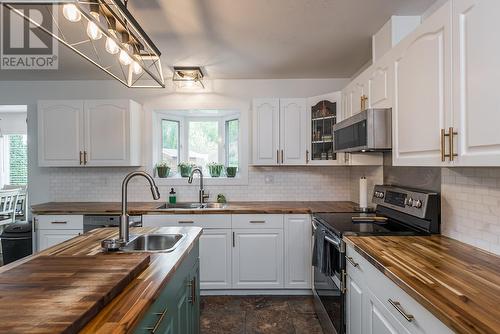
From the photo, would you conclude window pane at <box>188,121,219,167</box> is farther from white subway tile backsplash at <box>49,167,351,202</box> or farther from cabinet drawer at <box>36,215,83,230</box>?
cabinet drawer at <box>36,215,83,230</box>

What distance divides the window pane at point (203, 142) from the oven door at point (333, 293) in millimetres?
1911

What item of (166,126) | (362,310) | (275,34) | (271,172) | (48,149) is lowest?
(362,310)

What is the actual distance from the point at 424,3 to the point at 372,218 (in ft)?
5.18

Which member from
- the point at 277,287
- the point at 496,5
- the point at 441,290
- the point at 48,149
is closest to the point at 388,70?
the point at 496,5

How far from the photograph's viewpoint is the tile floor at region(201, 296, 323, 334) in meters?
2.44

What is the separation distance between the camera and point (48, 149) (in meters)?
3.28

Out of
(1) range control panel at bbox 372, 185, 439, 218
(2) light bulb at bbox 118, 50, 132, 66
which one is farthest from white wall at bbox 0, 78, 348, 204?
(2) light bulb at bbox 118, 50, 132, 66

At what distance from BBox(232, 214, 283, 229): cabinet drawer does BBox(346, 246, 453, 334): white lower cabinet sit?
1.16m

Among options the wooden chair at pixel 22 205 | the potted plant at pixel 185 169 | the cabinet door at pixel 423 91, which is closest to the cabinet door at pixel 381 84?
the cabinet door at pixel 423 91

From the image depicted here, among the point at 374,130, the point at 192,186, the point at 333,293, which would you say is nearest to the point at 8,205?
the point at 192,186

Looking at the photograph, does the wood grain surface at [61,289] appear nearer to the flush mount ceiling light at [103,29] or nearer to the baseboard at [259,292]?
the flush mount ceiling light at [103,29]

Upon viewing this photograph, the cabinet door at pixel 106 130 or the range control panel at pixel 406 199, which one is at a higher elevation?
the cabinet door at pixel 106 130

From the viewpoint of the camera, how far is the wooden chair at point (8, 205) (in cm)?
434

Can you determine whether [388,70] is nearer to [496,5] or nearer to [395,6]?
[395,6]
